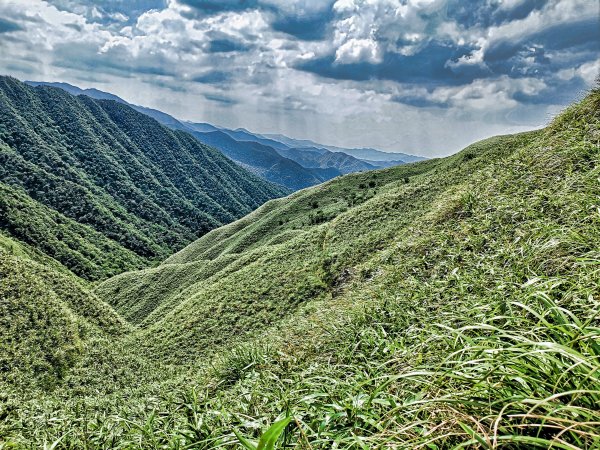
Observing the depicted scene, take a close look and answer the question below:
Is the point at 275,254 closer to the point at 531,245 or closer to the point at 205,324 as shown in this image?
the point at 205,324

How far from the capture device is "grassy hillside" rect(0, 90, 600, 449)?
8.13 ft

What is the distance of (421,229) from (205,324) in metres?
17.6

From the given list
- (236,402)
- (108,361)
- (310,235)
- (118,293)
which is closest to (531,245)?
(236,402)

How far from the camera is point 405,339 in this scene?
6.16 meters

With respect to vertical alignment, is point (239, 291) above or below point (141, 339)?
above

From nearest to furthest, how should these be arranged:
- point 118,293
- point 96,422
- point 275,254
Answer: point 96,422 < point 275,254 < point 118,293

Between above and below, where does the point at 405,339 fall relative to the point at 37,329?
above

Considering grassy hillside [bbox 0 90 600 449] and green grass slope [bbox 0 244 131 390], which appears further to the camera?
green grass slope [bbox 0 244 131 390]

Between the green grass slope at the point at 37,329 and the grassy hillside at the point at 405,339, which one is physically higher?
the grassy hillside at the point at 405,339

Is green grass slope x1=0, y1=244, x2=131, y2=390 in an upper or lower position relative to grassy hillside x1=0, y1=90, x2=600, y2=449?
lower

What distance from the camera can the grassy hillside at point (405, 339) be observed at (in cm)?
248

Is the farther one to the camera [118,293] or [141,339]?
[118,293]

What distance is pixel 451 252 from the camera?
11.3 metres

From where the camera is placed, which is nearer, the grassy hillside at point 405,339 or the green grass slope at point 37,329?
the grassy hillside at point 405,339
